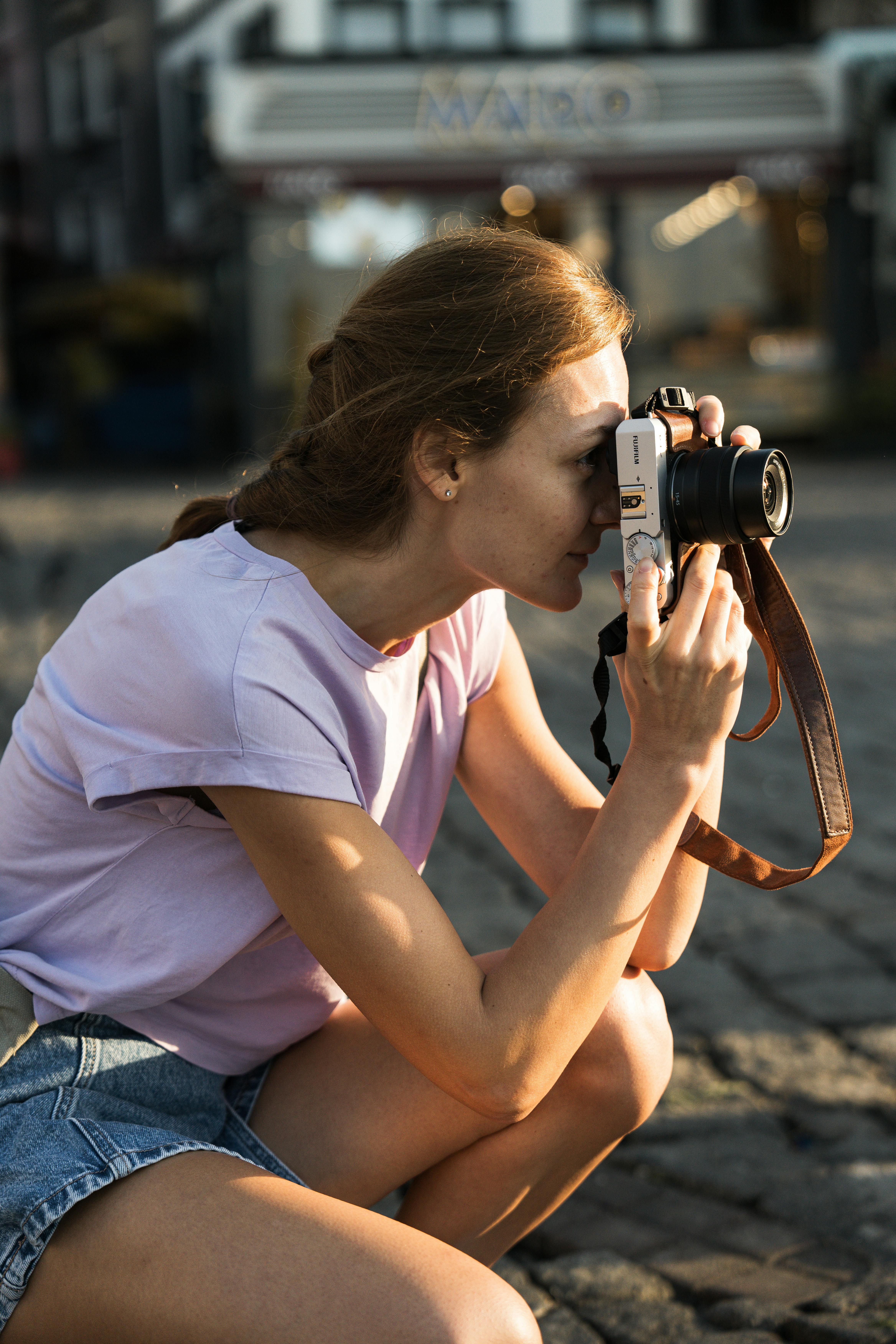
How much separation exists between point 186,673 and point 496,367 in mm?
495

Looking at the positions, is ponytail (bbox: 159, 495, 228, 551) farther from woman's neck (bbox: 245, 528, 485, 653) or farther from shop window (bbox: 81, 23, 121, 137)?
shop window (bbox: 81, 23, 121, 137)

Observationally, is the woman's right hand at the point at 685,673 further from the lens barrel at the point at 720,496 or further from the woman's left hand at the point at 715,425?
the woman's left hand at the point at 715,425

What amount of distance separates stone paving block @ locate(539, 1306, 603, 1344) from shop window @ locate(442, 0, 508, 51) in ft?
54.3

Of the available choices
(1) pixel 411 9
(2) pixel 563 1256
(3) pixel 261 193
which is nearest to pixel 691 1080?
(2) pixel 563 1256

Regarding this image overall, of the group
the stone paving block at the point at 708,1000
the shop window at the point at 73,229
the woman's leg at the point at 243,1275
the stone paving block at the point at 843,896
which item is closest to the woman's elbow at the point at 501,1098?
the woman's leg at the point at 243,1275

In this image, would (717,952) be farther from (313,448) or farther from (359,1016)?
(313,448)

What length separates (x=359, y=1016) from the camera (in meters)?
1.93

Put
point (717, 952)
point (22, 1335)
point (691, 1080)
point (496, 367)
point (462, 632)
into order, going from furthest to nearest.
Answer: point (717, 952) → point (691, 1080) → point (462, 632) → point (496, 367) → point (22, 1335)

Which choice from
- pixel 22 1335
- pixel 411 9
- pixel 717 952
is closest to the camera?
pixel 22 1335

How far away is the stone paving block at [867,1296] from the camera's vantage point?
1902 mm

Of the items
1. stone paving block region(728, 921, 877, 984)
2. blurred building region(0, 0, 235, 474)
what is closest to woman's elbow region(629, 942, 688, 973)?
stone paving block region(728, 921, 877, 984)

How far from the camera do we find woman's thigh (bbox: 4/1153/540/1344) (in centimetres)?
137

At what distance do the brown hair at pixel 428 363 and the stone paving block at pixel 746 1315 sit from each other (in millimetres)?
1169

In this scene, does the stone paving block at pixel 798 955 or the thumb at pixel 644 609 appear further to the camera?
the stone paving block at pixel 798 955
